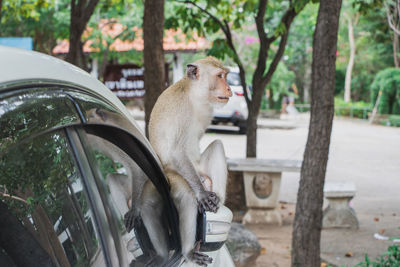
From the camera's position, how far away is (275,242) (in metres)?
7.38

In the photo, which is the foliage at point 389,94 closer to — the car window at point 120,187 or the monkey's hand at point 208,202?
the monkey's hand at point 208,202

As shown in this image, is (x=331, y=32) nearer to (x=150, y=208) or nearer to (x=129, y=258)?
(x=150, y=208)

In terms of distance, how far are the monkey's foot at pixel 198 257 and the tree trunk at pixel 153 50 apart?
4.12 m

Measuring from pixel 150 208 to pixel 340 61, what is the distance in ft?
115

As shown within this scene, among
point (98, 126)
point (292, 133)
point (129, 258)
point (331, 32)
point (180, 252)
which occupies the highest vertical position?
point (331, 32)

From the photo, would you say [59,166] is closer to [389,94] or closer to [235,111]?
[235,111]

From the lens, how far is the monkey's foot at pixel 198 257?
2.51m

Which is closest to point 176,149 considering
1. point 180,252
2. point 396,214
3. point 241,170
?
point 180,252

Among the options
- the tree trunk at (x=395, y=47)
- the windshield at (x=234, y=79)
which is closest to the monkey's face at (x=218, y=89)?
the windshield at (x=234, y=79)

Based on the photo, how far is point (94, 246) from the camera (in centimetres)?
167

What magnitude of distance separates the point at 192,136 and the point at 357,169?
410 inches

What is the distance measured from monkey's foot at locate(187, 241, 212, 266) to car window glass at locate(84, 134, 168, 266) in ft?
0.55

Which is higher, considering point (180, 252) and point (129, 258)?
point (129, 258)

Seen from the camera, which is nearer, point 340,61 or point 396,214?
point 396,214
